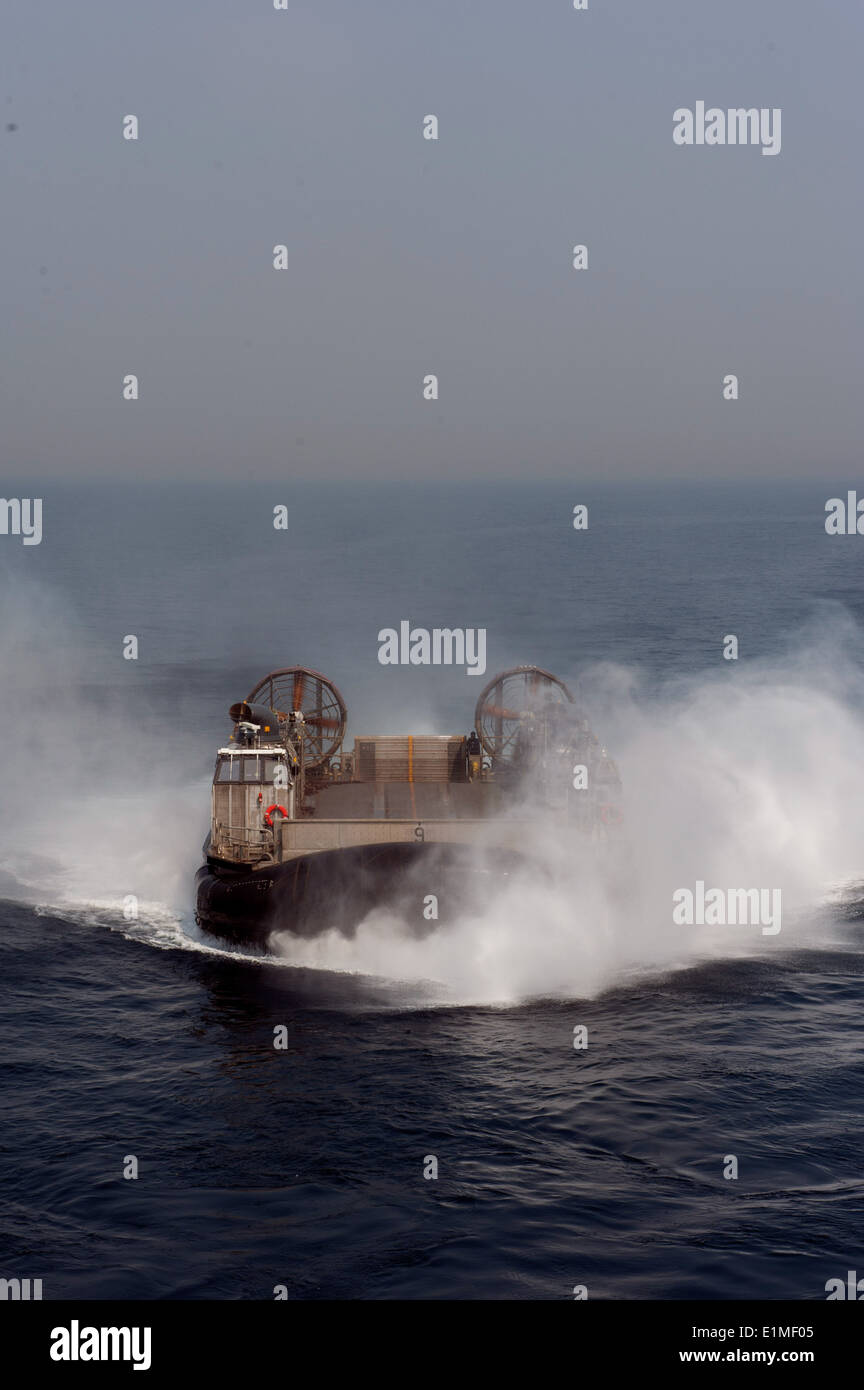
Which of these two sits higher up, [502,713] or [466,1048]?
[502,713]

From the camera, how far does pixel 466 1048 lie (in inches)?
1507

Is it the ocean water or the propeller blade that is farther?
the propeller blade

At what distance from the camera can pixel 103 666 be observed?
341ft

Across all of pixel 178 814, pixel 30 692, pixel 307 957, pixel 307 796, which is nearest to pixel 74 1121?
pixel 307 957

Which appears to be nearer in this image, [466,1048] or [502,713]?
[466,1048]

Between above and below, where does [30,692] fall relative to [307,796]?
above

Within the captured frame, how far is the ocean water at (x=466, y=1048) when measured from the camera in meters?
28.3

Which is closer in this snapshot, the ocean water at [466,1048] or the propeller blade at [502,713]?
the ocean water at [466,1048]

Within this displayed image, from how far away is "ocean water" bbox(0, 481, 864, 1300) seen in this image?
28.3 metres

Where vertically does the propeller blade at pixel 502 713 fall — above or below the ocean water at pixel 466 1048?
above

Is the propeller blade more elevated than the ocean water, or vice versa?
the propeller blade
